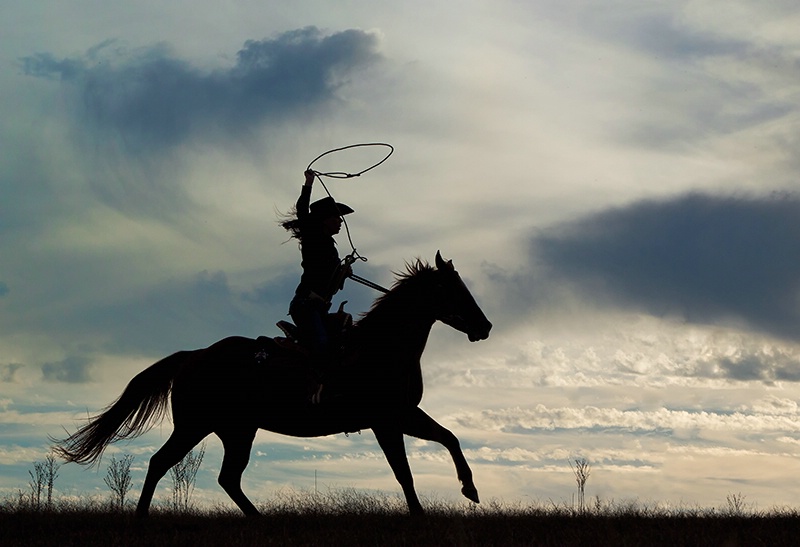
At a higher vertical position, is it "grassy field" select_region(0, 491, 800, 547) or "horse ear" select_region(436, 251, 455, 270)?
"horse ear" select_region(436, 251, 455, 270)

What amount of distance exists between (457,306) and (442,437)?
72.5 inches

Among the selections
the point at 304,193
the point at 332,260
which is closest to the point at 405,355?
the point at 332,260

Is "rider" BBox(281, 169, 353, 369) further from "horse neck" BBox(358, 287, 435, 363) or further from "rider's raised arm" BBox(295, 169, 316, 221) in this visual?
"horse neck" BBox(358, 287, 435, 363)

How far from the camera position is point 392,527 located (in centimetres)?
1020

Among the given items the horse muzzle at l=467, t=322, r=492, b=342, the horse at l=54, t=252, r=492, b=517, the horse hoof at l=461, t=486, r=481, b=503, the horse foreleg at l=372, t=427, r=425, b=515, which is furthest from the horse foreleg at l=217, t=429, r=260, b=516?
the horse muzzle at l=467, t=322, r=492, b=342

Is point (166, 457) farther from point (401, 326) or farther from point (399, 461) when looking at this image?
point (401, 326)

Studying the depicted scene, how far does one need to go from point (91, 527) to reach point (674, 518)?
7178 millimetres

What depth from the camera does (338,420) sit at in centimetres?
1226

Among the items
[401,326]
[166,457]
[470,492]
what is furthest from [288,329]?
[470,492]

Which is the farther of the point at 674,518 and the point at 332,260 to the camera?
the point at 332,260

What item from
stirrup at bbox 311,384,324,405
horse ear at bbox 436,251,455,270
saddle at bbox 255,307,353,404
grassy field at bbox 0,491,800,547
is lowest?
grassy field at bbox 0,491,800,547

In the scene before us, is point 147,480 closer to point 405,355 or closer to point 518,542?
point 405,355

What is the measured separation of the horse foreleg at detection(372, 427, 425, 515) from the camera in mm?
11297

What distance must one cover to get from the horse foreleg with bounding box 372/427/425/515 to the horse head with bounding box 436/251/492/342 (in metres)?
1.64
